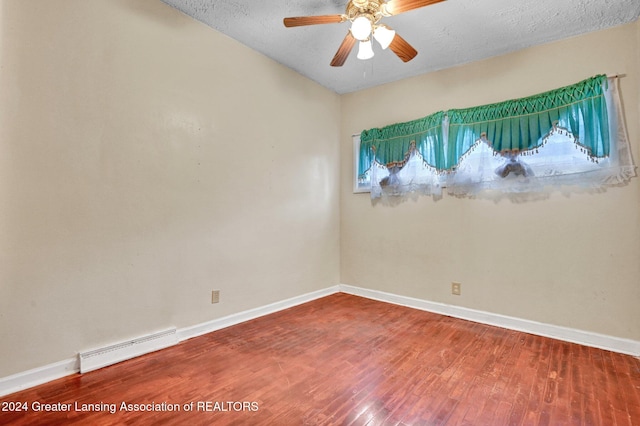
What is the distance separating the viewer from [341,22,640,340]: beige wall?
96.6 inches

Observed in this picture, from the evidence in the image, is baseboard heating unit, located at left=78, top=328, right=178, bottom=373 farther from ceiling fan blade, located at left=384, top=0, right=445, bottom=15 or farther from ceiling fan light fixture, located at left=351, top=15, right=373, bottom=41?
ceiling fan blade, located at left=384, top=0, right=445, bottom=15

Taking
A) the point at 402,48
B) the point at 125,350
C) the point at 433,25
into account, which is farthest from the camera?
the point at 433,25

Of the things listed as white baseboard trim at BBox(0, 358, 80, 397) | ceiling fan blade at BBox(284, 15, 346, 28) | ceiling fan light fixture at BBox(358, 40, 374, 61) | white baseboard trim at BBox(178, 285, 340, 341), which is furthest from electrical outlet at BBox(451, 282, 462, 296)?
white baseboard trim at BBox(0, 358, 80, 397)

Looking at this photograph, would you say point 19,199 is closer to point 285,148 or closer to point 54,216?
point 54,216

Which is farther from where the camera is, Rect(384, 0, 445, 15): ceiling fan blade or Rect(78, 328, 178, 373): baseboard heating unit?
Rect(78, 328, 178, 373): baseboard heating unit

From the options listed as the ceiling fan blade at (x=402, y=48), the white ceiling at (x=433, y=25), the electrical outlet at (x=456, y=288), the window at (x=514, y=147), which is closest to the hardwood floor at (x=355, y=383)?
the electrical outlet at (x=456, y=288)

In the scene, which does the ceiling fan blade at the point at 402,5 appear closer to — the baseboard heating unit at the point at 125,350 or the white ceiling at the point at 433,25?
the white ceiling at the point at 433,25

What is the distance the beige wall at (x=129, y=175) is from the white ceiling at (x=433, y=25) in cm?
24

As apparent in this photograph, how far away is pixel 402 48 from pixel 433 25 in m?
0.59

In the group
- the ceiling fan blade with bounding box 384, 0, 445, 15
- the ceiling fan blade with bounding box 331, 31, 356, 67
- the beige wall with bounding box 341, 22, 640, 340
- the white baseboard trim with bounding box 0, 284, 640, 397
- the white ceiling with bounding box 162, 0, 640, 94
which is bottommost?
the white baseboard trim with bounding box 0, 284, 640, 397

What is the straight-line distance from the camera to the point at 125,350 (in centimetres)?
217

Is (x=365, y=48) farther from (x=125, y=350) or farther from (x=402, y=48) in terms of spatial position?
(x=125, y=350)

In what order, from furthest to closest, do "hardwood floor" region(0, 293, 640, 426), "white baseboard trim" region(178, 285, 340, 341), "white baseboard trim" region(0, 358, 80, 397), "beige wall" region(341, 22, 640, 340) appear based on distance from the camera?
"white baseboard trim" region(178, 285, 340, 341)
"beige wall" region(341, 22, 640, 340)
"white baseboard trim" region(0, 358, 80, 397)
"hardwood floor" region(0, 293, 640, 426)

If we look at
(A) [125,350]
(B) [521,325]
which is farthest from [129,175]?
(B) [521,325]
